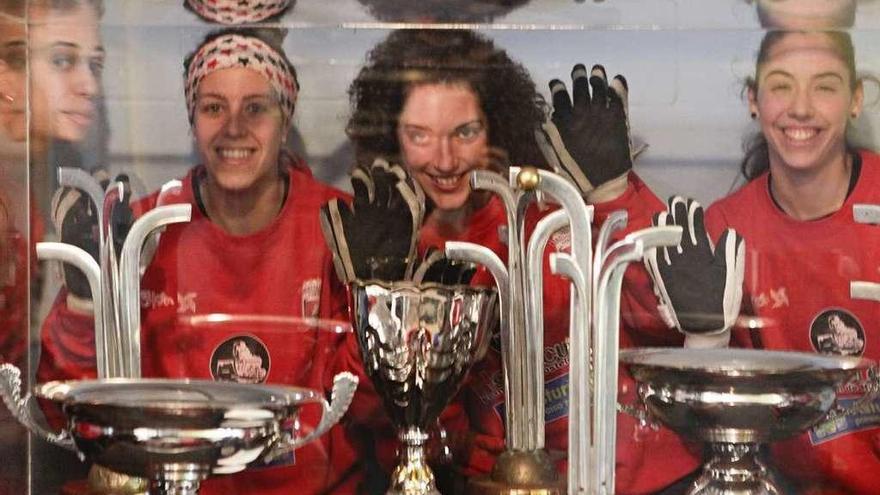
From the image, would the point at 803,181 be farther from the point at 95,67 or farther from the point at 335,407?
the point at 95,67

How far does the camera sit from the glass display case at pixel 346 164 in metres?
1.00

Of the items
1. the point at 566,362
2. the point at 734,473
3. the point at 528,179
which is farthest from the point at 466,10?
the point at 734,473

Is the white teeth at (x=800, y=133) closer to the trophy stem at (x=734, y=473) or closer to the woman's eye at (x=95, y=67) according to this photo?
the trophy stem at (x=734, y=473)

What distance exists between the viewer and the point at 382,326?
0.89 metres

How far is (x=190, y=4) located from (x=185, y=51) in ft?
0.12

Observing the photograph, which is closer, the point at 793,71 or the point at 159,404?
the point at 159,404

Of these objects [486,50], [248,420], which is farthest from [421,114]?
[248,420]

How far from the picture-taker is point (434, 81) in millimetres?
1014

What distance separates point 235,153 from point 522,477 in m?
0.33

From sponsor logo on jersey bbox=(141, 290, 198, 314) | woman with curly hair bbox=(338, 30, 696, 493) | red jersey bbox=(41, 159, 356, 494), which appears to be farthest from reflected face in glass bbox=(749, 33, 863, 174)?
sponsor logo on jersey bbox=(141, 290, 198, 314)

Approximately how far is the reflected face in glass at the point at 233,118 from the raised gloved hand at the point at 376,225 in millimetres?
70

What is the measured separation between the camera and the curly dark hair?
1011mm

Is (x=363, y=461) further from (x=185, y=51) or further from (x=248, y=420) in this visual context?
(x=185, y=51)

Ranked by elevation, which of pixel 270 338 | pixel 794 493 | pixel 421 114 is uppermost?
pixel 421 114
